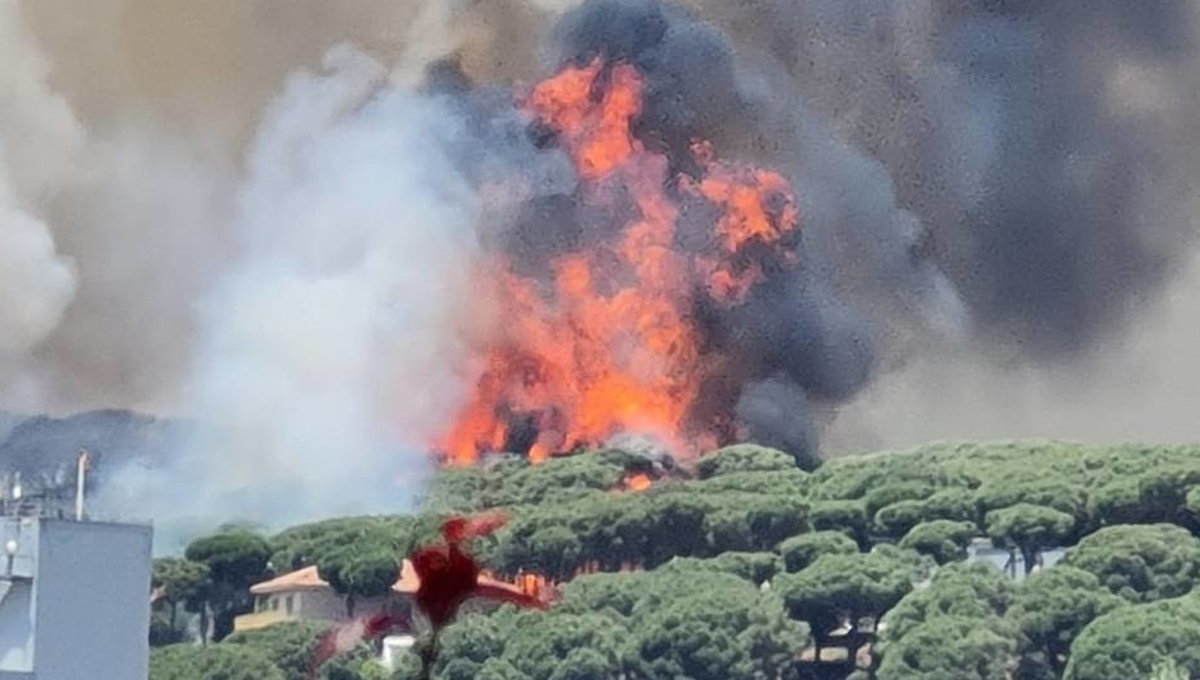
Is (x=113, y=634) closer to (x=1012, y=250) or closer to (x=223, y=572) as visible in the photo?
(x=223, y=572)

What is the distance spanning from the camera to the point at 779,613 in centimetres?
3334

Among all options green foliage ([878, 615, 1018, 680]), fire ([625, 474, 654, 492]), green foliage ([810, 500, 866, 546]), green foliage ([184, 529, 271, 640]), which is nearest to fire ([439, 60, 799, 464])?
fire ([625, 474, 654, 492])

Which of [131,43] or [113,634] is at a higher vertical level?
[131,43]

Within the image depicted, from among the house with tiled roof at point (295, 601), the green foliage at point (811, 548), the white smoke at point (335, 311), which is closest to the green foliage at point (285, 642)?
the house with tiled roof at point (295, 601)

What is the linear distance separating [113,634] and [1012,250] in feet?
82.0

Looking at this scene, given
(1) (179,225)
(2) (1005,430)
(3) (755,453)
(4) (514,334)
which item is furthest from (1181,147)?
(1) (179,225)

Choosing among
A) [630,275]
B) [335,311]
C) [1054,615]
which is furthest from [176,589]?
[1054,615]

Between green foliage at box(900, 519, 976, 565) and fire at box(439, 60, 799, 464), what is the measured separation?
3019mm

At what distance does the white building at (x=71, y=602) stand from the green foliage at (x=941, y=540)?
72.1 ft

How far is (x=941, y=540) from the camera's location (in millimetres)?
34875

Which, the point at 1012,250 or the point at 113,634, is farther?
the point at 1012,250

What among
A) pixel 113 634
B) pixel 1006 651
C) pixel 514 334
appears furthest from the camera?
pixel 514 334

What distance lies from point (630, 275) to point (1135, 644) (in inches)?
339

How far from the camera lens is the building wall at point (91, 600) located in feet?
42.8
